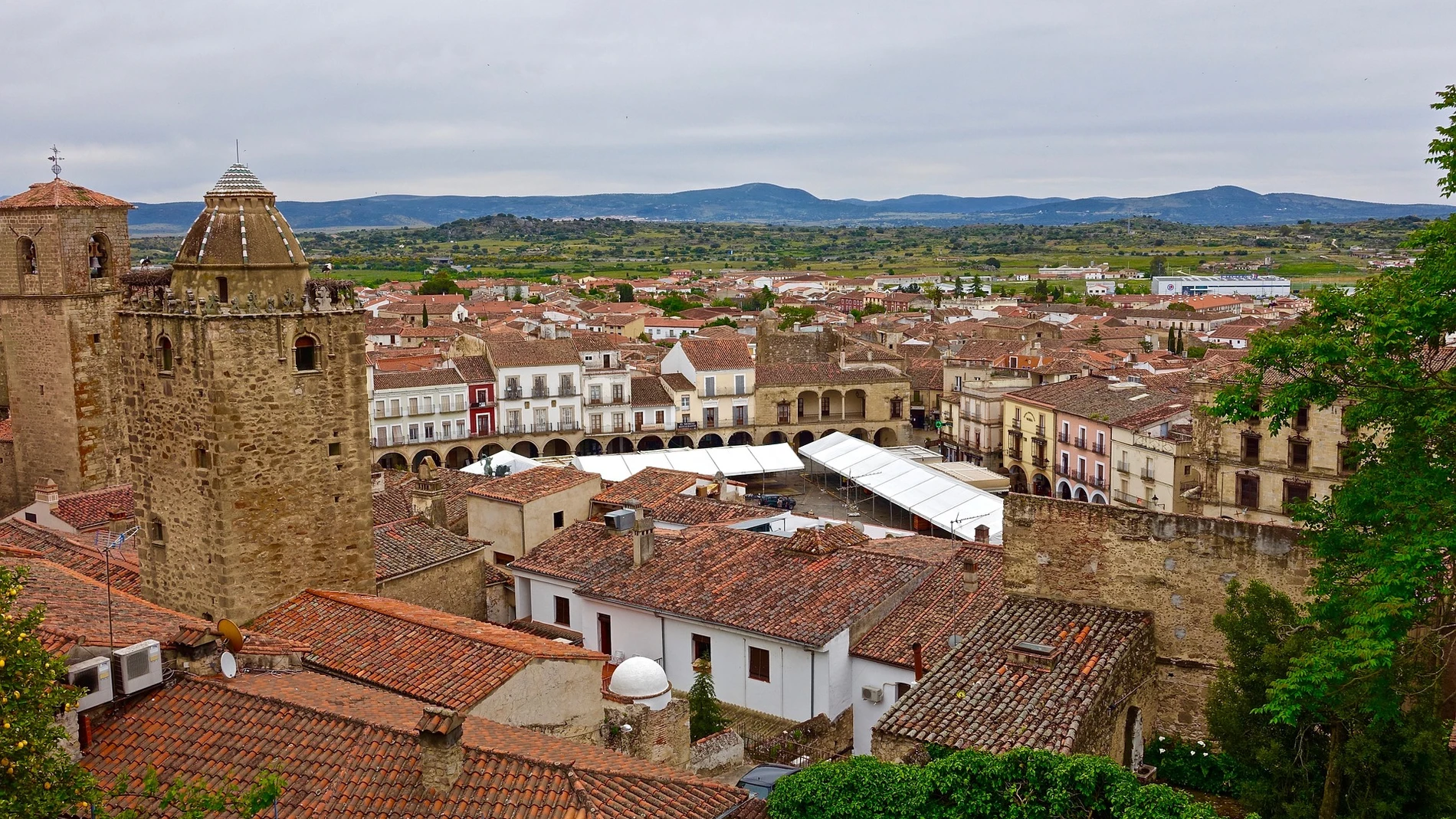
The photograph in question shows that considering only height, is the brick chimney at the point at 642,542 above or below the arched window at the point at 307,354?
below

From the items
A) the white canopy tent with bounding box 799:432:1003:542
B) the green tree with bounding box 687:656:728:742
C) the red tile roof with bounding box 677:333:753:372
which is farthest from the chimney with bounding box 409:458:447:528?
the red tile roof with bounding box 677:333:753:372

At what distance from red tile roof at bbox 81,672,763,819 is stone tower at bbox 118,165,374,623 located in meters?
4.72

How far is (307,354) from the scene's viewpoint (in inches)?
709

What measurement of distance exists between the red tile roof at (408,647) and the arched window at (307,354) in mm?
3262

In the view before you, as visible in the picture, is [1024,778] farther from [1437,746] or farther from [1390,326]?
[1390,326]

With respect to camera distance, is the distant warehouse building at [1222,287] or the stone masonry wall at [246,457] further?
the distant warehouse building at [1222,287]

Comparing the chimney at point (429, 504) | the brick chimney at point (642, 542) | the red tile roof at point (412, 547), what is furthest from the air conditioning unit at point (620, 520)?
the chimney at point (429, 504)

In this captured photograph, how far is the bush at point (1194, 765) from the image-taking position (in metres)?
15.6

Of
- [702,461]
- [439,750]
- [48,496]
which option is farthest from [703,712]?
[702,461]

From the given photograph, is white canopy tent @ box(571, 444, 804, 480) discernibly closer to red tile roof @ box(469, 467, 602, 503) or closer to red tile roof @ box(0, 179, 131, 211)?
red tile roof @ box(469, 467, 602, 503)

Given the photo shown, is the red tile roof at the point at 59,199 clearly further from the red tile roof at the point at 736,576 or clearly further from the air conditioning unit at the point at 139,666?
the air conditioning unit at the point at 139,666

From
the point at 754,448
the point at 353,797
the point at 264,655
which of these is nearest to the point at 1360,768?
the point at 353,797

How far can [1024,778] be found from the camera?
11883 mm

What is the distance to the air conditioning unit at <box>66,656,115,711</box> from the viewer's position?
12102 millimetres
